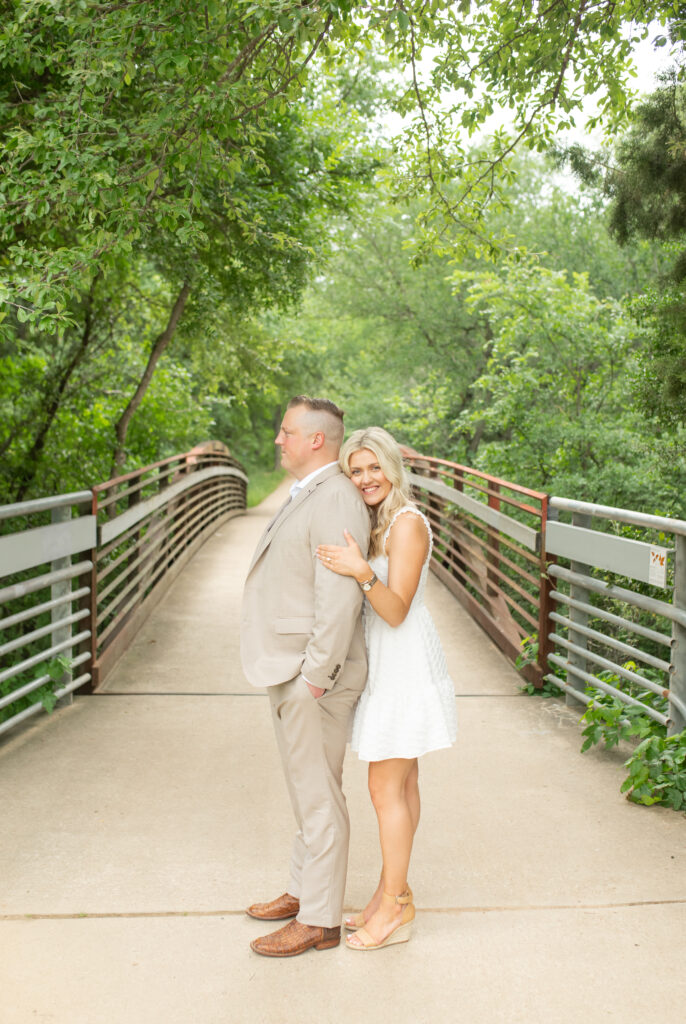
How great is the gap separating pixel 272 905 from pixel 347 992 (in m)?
0.50

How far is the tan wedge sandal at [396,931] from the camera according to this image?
10.3ft

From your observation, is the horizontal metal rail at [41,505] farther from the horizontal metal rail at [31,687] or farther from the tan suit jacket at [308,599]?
the tan suit jacket at [308,599]

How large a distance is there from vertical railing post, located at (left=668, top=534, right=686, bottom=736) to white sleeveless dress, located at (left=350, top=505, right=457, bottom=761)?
1.61 meters

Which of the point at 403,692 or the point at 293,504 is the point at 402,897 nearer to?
the point at 403,692

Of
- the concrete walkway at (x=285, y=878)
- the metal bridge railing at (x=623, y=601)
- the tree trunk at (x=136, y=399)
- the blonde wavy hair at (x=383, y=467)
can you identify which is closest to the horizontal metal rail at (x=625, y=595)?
the metal bridge railing at (x=623, y=601)

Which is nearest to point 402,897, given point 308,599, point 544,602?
point 308,599

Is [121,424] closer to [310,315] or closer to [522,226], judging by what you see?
[522,226]

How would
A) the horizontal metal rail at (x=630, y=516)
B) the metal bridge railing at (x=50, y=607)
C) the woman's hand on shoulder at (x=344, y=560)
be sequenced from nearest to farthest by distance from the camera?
1. the woman's hand on shoulder at (x=344, y=560)
2. the horizontal metal rail at (x=630, y=516)
3. the metal bridge railing at (x=50, y=607)

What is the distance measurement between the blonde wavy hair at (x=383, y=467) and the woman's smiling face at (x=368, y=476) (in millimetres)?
13

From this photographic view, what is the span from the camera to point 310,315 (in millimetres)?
27328

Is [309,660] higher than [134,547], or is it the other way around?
[309,660]

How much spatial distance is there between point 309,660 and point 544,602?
3494 mm

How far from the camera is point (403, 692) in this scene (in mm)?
3191

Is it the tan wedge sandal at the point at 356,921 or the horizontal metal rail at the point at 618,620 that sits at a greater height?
the horizontal metal rail at the point at 618,620
